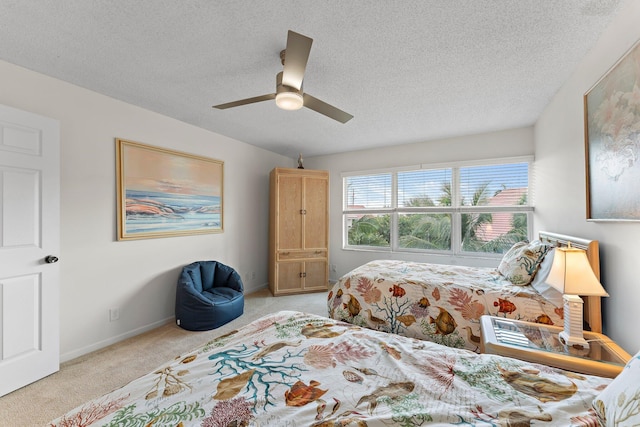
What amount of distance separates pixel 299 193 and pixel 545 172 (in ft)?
10.4

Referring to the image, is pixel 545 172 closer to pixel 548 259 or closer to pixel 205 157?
pixel 548 259

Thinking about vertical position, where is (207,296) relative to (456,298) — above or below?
below

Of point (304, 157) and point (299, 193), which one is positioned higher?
point (304, 157)

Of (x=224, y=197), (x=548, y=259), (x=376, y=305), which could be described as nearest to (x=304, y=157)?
(x=224, y=197)

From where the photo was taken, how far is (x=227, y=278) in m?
3.57

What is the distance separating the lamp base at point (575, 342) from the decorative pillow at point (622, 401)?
0.82 metres

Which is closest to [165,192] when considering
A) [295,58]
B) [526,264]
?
[295,58]

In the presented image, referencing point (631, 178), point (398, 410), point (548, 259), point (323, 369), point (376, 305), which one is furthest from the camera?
point (376, 305)

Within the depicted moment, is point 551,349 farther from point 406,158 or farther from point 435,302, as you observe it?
point 406,158

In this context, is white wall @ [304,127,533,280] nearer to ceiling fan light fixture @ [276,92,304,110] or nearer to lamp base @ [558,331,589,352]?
lamp base @ [558,331,589,352]

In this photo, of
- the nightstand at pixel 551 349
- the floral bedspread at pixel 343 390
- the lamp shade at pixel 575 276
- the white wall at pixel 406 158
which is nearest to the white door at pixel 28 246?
the floral bedspread at pixel 343 390

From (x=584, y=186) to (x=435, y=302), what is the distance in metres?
1.40

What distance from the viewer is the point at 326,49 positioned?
1862 millimetres

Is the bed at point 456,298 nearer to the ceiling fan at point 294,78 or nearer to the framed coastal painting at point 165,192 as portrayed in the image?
the ceiling fan at point 294,78
